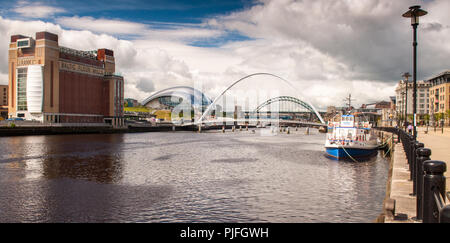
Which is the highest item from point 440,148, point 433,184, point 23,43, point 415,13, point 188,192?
point 23,43

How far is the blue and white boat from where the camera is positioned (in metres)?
37.6

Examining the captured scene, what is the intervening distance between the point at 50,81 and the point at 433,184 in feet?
358

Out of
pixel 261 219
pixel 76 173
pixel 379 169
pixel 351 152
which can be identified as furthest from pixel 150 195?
pixel 351 152

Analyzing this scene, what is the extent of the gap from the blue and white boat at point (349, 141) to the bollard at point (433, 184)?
31190mm

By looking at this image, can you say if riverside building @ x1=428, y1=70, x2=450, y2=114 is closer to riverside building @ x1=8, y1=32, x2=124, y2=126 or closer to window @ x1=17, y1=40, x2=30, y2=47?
riverside building @ x1=8, y1=32, x2=124, y2=126

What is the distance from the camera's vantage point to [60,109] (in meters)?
104

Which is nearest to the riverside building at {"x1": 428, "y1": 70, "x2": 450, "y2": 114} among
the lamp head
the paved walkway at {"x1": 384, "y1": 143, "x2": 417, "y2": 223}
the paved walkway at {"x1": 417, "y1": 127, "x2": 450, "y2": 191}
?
the paved walkway at {"x1": 417, "y1": 127, "x2": 450, "y2": 191}

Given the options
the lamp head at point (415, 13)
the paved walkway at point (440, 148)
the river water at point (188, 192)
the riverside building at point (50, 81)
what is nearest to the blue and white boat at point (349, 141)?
the paved walkway at point (440, 148)

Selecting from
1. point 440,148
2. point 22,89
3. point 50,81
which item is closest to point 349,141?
point 440,148

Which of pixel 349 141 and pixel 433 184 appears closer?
pixel 433 184

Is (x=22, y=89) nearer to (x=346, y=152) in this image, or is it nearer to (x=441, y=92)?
(x=346, y=152)

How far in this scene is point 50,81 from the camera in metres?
101

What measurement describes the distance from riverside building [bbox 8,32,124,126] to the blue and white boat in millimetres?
85970
